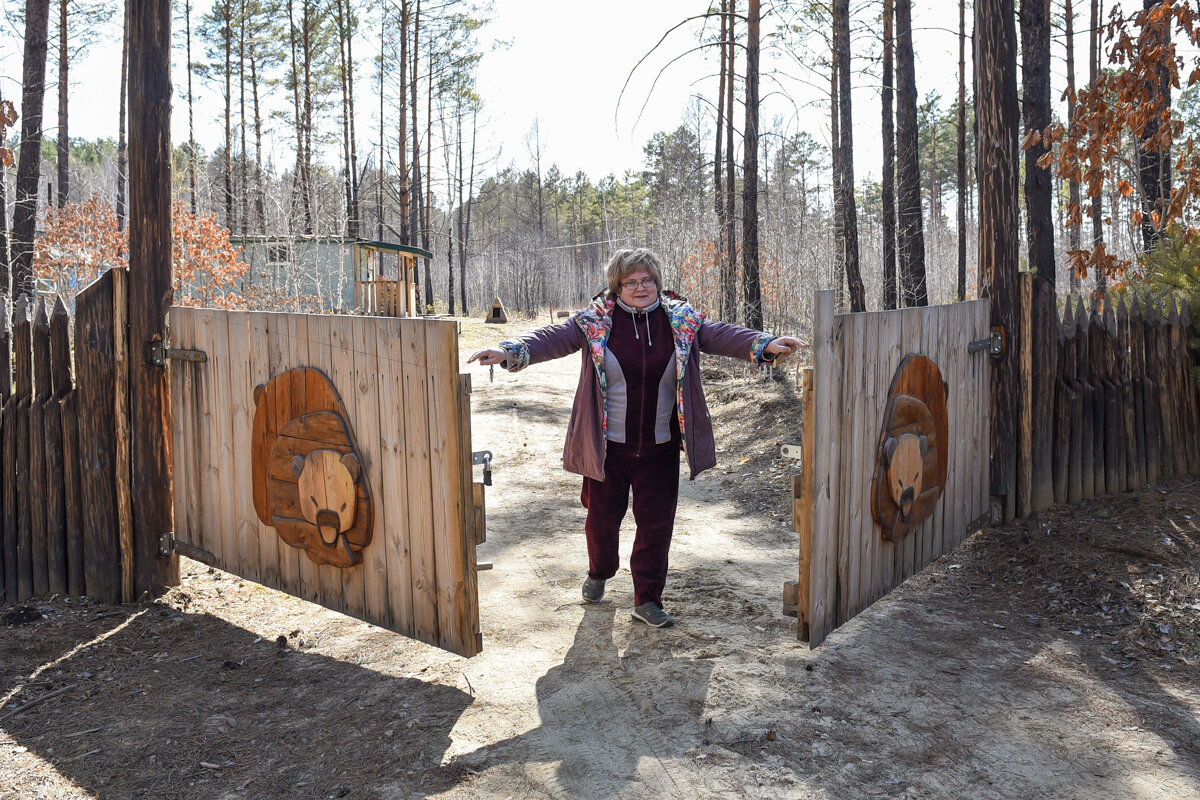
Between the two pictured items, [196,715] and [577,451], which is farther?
[577,451]

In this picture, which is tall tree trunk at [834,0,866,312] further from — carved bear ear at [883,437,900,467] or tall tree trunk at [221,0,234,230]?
tall tree trunk at [221,0,234,230]

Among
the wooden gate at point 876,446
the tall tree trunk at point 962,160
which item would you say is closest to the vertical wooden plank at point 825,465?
the wooden gate at point 876,446

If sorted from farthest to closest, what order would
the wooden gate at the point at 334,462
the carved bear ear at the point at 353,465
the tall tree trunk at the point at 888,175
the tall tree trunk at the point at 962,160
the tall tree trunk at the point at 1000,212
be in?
the tall tree trunk at the point at 962,160 < the tall tree trunk at the point at 888,175 < the tall tree trunk at the point at 1000,212 < the carved bear ear at the point at 353,465 < the wooden gate at the point at 334,462

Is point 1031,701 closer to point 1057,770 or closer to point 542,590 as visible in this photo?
point 1057,770

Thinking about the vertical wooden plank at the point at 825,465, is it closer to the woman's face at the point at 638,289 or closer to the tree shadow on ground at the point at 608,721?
the tree shadow on ground at the point at 608,721

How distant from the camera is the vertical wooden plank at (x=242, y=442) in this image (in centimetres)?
409

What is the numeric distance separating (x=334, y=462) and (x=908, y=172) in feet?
43.9

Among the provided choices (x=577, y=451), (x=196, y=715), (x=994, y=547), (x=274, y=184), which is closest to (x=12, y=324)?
(x=196, y=715)

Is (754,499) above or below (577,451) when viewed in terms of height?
below

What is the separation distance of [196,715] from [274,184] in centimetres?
1607

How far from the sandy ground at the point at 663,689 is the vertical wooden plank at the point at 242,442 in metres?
0.41

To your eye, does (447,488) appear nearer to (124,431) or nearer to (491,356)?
(491,356)

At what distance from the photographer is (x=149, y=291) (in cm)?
446

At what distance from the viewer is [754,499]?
23.2 ft
